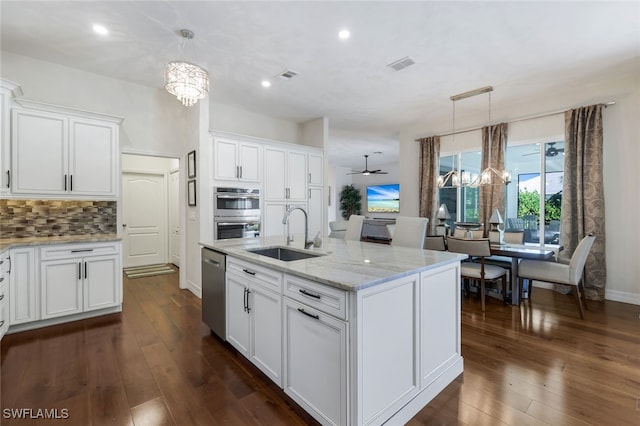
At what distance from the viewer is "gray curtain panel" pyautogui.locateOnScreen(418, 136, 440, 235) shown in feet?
19.5

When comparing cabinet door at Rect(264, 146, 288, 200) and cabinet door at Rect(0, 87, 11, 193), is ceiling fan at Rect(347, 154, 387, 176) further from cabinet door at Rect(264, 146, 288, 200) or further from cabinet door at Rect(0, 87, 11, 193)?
cabinet door at Rect(0, 87, 11, 193)

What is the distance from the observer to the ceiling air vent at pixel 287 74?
149 inches

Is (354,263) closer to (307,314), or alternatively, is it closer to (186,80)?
(307,314)

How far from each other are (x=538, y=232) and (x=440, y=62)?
11.0 feet

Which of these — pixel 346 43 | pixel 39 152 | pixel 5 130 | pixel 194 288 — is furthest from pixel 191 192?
pixel 346 43

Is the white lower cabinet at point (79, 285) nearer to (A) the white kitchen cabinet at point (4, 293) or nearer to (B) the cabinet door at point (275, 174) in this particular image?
(A) the white kitchen cabinet at point (4, 293)

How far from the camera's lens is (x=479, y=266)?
3.95 metres

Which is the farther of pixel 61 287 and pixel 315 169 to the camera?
pixel 315 169

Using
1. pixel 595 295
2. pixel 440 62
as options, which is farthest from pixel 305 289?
pixel 595 295

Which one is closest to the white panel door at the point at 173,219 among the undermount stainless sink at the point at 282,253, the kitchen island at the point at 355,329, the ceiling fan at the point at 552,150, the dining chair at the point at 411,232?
the undermount stainless sink at the point at 282,253

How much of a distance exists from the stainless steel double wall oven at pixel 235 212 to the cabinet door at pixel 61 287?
1642 mm

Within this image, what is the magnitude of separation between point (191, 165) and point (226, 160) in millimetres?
530

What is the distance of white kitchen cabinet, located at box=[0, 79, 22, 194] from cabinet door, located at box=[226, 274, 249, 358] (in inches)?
103

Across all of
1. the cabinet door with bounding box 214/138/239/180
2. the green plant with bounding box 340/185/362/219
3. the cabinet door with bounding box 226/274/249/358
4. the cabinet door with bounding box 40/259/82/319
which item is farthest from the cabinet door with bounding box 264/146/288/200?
the green plant with bounding box 340/185/362/219
